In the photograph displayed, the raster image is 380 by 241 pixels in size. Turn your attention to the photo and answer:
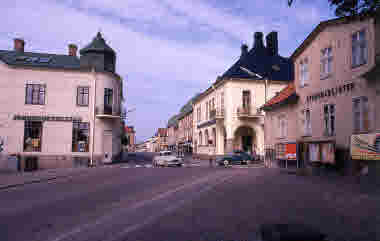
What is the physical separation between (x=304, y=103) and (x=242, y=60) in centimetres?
2495

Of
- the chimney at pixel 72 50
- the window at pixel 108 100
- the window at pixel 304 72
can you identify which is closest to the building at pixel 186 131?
the chimney at pixel 72 50

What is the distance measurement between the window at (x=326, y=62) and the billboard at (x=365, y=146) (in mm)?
4963

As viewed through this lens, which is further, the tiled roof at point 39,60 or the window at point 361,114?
the tiled roof at point 39,60

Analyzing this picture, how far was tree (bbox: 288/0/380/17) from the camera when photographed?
819cm

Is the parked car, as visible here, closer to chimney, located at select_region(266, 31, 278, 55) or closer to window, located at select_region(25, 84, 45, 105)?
window, located at select_region(25, 84, 45, 105)

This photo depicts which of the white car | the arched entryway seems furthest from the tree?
the arched entryway

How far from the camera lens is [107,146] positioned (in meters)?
32.0

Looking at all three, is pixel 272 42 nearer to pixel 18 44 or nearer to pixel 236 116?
pixel 236 116

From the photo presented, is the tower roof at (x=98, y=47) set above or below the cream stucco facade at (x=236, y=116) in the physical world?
above

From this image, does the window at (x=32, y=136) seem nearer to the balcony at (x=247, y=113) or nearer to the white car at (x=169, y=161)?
the white car at (x=169, y=161)

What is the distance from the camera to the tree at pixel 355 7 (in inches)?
322

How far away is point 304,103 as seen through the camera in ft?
70.0

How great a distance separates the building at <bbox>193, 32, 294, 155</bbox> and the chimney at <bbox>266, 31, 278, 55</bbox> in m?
1.43

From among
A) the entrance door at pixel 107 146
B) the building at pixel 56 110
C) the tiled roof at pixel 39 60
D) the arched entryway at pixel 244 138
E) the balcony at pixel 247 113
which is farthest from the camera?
the arched entryway at pixel 244 138
